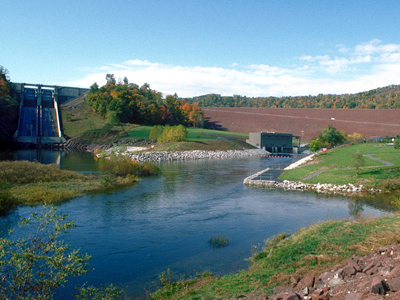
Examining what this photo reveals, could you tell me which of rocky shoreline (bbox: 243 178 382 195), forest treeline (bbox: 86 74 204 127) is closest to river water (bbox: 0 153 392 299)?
rocky shoreline (bbox: 243 178 382 195)

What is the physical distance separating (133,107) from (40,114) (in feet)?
67.2

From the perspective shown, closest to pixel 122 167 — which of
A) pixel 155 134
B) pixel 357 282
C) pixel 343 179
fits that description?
pixel 343 179

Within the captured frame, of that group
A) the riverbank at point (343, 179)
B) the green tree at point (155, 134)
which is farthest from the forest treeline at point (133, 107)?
the riverbank at point (343, 179)

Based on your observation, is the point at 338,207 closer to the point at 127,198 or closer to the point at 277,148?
the point at 127,198

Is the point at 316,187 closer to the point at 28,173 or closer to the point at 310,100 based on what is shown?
the point at 28,173

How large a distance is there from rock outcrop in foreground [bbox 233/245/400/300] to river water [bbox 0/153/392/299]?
3.97 m

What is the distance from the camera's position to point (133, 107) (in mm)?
83438

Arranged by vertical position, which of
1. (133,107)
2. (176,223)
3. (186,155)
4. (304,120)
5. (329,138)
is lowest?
(186,155)

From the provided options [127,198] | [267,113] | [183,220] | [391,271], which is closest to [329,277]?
[391,271]

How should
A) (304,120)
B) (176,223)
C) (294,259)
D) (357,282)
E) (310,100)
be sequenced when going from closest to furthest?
(357,282) < (294,259) < (176,223) < (304,120) < (310,100)

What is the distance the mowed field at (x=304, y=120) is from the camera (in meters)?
93.4

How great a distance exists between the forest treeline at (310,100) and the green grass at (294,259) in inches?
5363

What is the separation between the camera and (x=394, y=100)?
122m

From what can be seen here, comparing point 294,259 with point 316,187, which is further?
point 316,187
